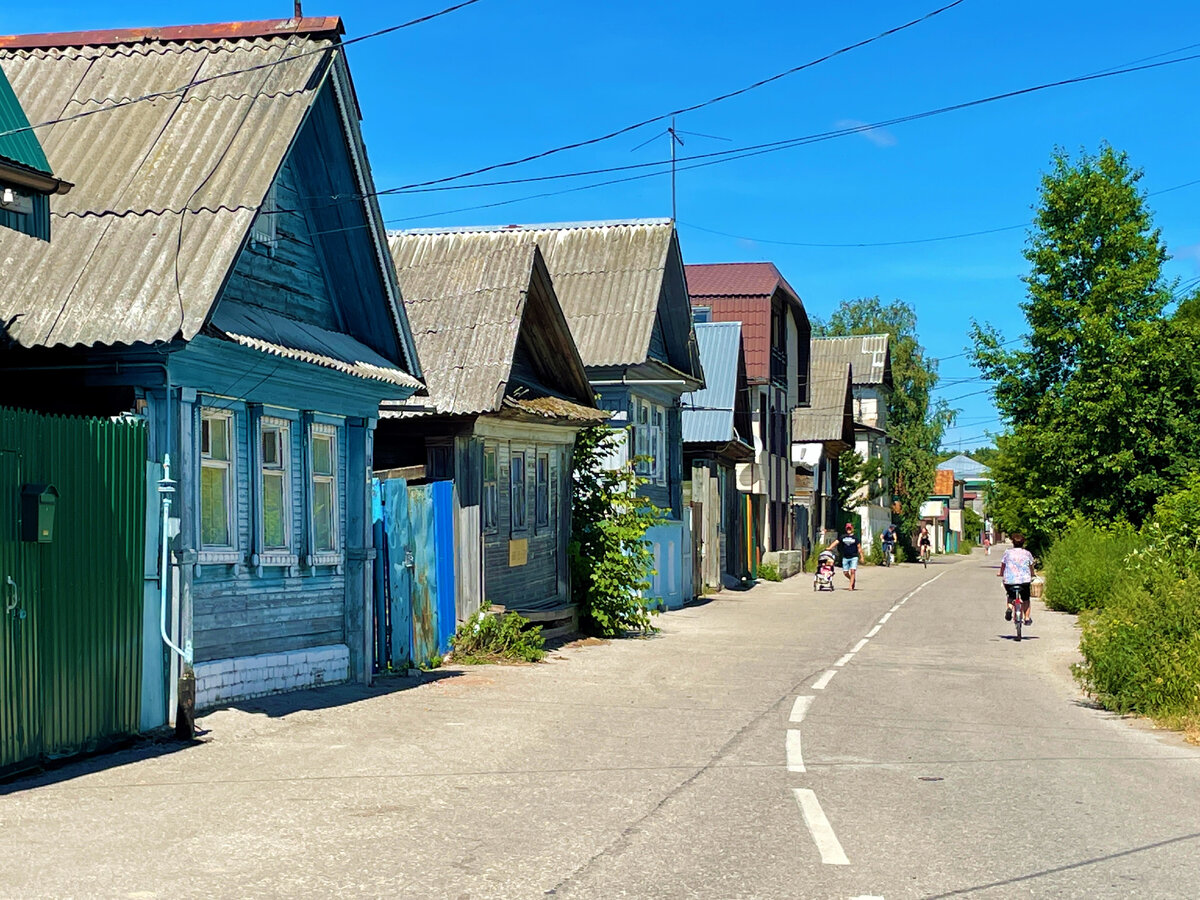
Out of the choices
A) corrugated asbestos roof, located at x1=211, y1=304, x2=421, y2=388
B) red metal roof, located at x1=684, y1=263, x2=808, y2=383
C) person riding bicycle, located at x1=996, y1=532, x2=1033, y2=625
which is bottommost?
person riding bicycle, located at x1=996, y1=532, x2=1033, y2=625

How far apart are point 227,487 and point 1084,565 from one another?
21349 mm

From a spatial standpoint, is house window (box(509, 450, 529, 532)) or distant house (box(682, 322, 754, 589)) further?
distant house (box(682, 322, 754, 589))

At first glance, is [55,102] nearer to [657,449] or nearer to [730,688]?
[730,688]

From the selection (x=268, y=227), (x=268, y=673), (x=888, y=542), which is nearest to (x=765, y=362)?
(x=888, y=542)

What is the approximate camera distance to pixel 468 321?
20.8 meters

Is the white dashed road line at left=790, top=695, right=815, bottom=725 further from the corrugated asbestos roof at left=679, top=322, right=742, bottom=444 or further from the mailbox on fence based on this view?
the corrugated asbestos roof at left=679, top=322, right=742, bottom=444

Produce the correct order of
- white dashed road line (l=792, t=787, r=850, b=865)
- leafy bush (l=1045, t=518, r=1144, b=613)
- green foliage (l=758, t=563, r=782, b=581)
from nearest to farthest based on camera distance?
white dashed road line (l=792, t=787, r=850, b=865), leafy bush (l=1045, t=518, r=1144, b=613), green foliage (l=758, t=563, r=782, b=581)

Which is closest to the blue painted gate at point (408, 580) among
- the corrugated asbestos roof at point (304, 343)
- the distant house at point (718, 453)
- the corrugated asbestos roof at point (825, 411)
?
the corrugated asbestos roof at point (304, 343)

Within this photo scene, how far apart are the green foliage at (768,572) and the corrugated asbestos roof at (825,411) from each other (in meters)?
15.8

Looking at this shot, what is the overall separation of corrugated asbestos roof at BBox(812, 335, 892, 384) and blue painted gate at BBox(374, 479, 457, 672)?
56.7m

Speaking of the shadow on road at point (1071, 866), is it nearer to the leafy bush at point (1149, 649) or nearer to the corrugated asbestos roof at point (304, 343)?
the leafy bush at point (1149, 649)

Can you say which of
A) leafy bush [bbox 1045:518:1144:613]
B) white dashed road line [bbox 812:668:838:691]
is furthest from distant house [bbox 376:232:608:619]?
leafy bush [bbox 1045:518:1144:613]

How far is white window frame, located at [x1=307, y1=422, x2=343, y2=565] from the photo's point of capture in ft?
47.7

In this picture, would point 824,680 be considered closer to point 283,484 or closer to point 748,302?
point 283,484
